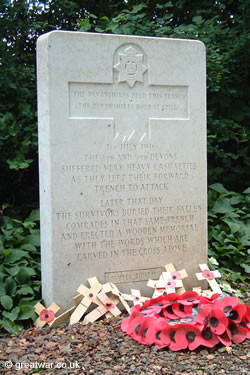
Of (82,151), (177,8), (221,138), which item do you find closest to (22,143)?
(82,151)

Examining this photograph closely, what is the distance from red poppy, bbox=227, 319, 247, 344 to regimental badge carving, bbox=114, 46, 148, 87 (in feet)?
6.73

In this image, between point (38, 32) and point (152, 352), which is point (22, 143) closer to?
point (38, 32)

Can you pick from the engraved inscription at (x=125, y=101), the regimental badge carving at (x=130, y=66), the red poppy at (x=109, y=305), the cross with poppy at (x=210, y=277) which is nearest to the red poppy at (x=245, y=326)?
the cross with poppy at (x=210, y=277)

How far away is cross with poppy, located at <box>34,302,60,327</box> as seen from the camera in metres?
3.70

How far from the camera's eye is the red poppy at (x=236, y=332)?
321 cm

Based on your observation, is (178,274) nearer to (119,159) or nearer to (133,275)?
(133,275)

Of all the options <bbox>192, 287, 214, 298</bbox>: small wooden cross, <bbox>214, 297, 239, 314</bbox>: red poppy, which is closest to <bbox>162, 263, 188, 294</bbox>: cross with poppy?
<bbox>192, 287, 214, 298</bbox>: small wooden cross

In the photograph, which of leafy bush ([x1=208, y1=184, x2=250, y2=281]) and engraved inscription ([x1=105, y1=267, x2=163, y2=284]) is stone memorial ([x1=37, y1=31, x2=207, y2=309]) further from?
leafy bush ([x1=208, y1=184, x2=250, y2=281])

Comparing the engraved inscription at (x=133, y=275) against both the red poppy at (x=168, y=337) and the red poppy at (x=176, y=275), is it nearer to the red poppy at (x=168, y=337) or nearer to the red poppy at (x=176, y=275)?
the red poppy at (x=176, y=275)

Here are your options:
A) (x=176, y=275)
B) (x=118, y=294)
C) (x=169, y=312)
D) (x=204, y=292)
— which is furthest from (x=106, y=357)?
(x=204, y=292)

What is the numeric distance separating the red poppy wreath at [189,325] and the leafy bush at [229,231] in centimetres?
138

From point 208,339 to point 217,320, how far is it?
135mm

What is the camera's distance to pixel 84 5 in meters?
6.68

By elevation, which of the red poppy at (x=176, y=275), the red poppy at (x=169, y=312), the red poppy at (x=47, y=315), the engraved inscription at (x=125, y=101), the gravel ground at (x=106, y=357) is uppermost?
the engraved inscription at (x=125, y=101)
